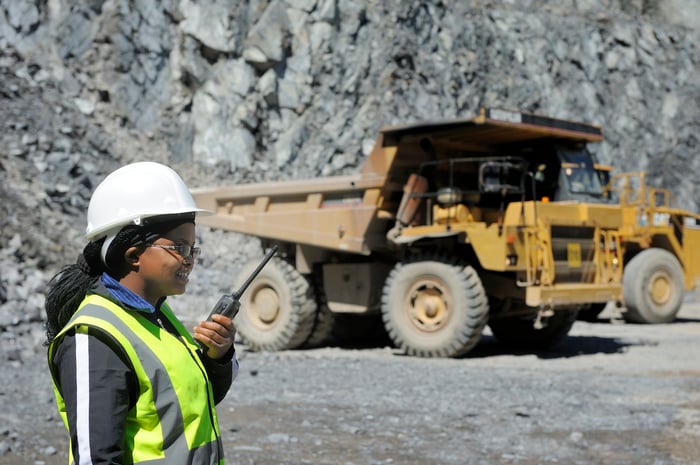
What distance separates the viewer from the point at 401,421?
602 cm

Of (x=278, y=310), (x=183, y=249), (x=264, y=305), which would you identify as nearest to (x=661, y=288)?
(x=278, y=310)

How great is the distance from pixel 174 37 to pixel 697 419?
19.0m

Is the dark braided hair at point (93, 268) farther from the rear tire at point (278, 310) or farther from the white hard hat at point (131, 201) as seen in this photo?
the rear tire at point (278, 310)

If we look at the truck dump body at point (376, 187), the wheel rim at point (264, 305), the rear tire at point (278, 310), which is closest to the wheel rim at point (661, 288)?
the truck dump body at point (376, 187)

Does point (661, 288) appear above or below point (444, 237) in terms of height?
below

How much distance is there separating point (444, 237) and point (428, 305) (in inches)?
30.9

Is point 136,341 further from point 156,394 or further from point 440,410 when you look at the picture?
point 440,410

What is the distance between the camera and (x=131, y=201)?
202cm

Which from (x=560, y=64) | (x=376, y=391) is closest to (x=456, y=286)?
(x=376, y=391)

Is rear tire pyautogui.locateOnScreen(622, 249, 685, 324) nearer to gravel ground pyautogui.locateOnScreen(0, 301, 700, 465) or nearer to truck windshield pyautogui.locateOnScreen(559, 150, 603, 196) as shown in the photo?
truck windshield pyautogui.locateOnScreen(559, 150, 603, 196)

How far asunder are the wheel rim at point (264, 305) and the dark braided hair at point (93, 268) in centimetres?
873

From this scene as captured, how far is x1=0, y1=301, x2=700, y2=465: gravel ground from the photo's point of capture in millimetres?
5090

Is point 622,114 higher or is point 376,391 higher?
point 622,114

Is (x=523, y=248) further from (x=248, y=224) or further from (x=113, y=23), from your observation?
(x=113, y=23)
